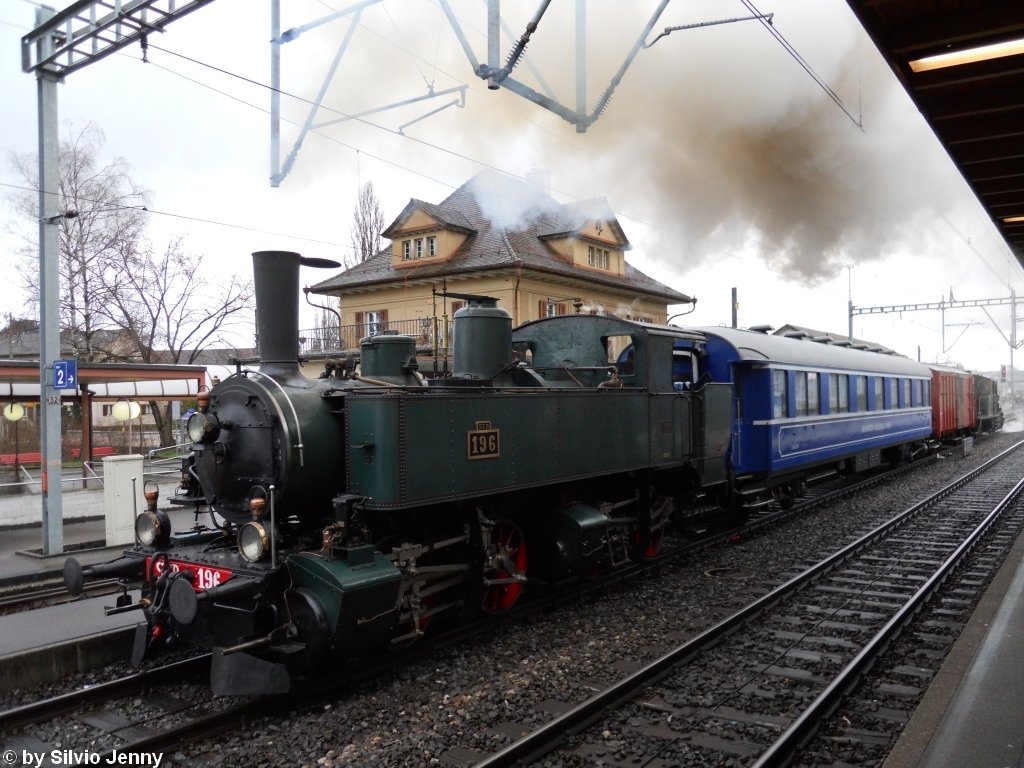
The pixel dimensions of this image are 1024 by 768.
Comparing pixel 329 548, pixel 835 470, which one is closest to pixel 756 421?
pixel 835 470

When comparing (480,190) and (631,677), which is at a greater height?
(480,190)

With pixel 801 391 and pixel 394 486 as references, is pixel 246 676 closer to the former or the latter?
pixel 394 486

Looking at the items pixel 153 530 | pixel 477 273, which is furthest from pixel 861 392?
pixel 153 530

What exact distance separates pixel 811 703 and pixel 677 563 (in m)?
4.41

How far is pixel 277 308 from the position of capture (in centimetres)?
600

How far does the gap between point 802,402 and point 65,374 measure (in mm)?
11188

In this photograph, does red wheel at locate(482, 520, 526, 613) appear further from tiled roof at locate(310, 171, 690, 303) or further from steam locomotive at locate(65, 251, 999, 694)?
tiled roof at locate(310, 171, 690, 303)

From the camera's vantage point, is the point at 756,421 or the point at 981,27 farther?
the point at 756,421

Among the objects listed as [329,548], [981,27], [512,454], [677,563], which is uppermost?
[981,27]

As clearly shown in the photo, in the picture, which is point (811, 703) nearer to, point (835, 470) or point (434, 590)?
point (434, 590)

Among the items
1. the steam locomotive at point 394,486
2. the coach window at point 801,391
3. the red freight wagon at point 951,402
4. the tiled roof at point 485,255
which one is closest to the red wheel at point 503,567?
the steam locomotive at point 394,486

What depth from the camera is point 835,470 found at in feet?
52.5

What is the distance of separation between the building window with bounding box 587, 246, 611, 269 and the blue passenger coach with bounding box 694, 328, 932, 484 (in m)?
9.20

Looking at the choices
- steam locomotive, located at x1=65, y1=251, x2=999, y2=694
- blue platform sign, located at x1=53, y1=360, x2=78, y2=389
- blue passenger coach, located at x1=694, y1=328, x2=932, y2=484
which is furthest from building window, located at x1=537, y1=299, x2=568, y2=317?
blue platform sign, located at x1=53, y1=360, x2=78, y2=389
